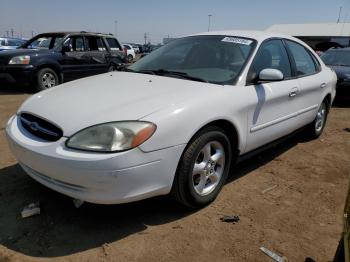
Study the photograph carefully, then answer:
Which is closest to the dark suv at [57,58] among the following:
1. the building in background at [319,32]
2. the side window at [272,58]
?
the side window at [272,58]

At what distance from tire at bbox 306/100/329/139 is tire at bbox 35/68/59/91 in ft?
21.3

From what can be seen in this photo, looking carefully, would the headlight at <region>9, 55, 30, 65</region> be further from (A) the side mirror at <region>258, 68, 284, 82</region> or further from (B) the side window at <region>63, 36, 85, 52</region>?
(A) the side mirror at <region>258, 68, 284, 82</region>

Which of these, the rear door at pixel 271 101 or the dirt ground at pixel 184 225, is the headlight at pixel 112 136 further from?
the rear door at pixel 271 101

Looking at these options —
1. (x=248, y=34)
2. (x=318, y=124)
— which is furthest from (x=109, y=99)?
(x=318, y=124)

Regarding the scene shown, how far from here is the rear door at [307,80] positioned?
175 inches

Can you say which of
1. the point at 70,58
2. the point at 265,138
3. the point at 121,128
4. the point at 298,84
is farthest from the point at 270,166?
the point at 70,58

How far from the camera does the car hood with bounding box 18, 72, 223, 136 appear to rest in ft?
8.85

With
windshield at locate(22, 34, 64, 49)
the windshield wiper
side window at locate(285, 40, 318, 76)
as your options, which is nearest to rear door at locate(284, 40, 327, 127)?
side window at locate(285, 40, 318, 76)

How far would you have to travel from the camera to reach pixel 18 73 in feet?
28.8

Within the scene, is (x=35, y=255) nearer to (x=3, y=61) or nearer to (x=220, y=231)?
(x=220, y=231)

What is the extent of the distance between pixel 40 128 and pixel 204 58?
1.83 metres

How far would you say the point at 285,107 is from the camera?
407cm

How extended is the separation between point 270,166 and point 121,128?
7.77 feet

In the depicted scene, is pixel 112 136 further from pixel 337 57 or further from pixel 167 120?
pixel 337 57
